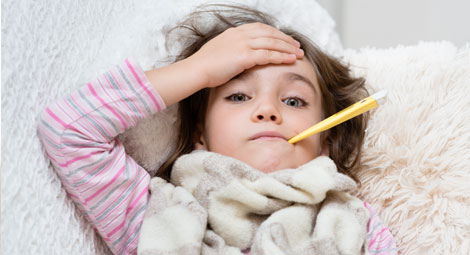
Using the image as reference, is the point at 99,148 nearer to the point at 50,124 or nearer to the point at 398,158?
the point at 50,124

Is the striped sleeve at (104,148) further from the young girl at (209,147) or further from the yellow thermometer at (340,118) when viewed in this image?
the yellow thermometer at (340,118)

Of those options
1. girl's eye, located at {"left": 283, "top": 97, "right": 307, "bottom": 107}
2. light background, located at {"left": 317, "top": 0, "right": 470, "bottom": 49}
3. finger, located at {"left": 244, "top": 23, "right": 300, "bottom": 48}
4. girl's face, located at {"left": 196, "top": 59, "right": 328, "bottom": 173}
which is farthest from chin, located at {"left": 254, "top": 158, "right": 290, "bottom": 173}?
light background, located at {"left": 317, "top": 0, "right": 470, "bottom": 49}

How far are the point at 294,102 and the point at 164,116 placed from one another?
23cm

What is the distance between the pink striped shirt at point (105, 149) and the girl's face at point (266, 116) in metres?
0.13

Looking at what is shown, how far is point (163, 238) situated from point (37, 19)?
35 cm

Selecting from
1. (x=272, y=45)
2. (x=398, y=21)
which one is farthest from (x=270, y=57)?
(x=398, y=21)

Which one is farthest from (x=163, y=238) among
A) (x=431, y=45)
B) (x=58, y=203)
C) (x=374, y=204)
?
(x=431, y=45)

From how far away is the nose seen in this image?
0.81 meters

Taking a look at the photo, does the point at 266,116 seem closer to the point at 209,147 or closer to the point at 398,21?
the point at 209,147

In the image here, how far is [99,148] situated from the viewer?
72 cm

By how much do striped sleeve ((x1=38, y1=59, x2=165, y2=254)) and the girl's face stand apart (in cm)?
13

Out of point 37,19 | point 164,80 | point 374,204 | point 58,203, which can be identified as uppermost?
point 37,19

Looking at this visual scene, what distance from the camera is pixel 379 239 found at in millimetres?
823

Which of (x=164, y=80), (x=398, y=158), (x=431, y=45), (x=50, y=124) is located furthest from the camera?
(x=431, y=45)
